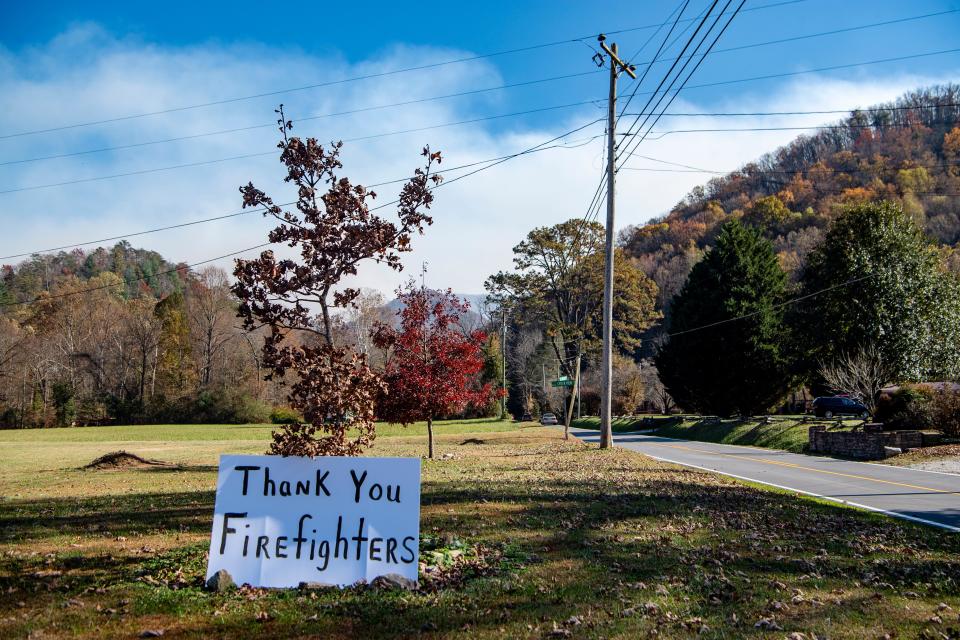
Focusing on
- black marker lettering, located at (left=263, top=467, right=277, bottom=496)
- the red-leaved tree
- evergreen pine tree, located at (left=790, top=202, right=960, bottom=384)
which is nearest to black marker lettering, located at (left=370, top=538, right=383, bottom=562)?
black marker lettering, located at (left=263, top=467, right=277, bottom=496)

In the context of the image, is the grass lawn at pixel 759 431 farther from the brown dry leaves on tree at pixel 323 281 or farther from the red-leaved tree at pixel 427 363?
the brown dry leaves on tree at pixel 323 281

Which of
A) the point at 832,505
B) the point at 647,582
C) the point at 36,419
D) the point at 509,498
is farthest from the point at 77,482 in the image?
the point at 36,419

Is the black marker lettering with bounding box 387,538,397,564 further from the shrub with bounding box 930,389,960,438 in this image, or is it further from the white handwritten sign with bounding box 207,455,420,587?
the shrub with bounding box 930,389,960,438

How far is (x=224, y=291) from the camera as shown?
2805 inches

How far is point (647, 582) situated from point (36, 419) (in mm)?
71155

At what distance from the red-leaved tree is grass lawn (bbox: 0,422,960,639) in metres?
8.54

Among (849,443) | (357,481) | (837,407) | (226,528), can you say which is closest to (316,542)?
(357,481)

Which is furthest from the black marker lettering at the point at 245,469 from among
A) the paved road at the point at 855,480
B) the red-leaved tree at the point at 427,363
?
the red-leaved tree at the point at 427,363

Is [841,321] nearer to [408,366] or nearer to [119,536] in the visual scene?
[408,366]

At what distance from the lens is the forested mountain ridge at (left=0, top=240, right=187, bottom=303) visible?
282ft

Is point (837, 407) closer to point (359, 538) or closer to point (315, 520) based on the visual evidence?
point (359, 538)

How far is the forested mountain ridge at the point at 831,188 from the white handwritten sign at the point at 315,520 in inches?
2264

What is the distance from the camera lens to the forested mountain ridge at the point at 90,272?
85875 mm

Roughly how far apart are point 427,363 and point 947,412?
1732 cm
